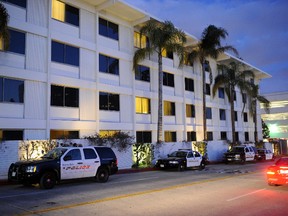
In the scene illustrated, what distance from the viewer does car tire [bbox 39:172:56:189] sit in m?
13.3

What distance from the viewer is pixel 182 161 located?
2255 cm

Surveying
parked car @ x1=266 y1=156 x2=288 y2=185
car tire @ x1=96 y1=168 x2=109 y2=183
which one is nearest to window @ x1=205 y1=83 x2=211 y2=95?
car tire @ x1=96 y1=168 x2=109 y2=183

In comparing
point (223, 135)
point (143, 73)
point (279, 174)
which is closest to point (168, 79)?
point (143, 73)

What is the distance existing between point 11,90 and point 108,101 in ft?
26.6

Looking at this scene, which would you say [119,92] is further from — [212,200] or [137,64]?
[212,200]

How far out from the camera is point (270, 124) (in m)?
67.2

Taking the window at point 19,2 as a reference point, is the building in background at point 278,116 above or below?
below

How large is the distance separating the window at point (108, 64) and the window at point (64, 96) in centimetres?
338

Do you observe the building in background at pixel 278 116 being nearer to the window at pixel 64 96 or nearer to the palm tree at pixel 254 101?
the palm tree at pixel 254 101

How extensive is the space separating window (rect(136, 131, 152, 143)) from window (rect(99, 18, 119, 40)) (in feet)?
28.1

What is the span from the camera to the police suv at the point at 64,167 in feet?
43.4

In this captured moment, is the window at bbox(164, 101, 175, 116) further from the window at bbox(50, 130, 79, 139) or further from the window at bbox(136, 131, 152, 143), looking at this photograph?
the window at bbox(50, 130, 79, 139)

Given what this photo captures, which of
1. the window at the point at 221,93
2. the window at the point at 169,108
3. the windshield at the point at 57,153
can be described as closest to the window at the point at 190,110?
the window at the point at 169,108

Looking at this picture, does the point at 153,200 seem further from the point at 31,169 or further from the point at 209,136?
the point at 209,136
